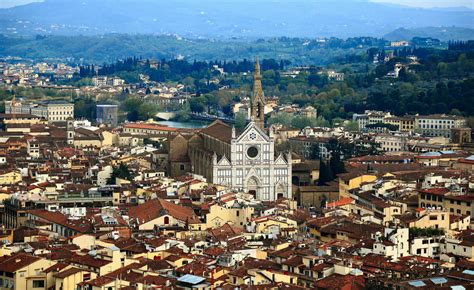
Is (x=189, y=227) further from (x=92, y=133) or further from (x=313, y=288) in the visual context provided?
(x=92, y=133)

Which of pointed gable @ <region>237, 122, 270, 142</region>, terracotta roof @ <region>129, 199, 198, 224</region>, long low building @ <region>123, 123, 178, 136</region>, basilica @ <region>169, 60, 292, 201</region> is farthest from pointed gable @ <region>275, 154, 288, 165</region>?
long low building @ <region>123, 123, 178, 136</region>

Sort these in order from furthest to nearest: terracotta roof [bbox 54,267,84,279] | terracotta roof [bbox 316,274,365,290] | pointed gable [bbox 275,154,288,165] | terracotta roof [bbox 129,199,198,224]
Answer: pointed gable [bbox 275,154,288,165] < terracotta roof [bbox 129,199,198,224] < terracotta roof [bbox 54,267,84,279] < terracotta roof [bbox 316,274,365,290]

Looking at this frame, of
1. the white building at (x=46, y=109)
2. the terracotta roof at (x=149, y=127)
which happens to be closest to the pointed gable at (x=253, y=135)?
the terracotta roof at (x=149, y=127)

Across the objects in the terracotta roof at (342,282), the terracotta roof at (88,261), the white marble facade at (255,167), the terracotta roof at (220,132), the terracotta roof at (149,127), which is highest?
the terracotta roof at (342,282)

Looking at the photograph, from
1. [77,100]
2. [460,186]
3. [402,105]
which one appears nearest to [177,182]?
[460,186]

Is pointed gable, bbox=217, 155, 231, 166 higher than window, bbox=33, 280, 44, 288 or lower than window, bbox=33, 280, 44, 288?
lower

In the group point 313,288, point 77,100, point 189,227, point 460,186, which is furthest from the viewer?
point 77,100

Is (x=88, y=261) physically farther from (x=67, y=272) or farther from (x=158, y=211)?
(x=158, y=211)

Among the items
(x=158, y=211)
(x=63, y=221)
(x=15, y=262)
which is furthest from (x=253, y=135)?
(x=15, y=262)

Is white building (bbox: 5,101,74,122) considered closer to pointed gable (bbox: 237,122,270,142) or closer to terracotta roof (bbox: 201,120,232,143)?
terracotta roof (bbox: 201,120,232,143)

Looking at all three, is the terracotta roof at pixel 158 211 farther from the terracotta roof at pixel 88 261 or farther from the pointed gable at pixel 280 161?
the pointed gable at pixel 280 161

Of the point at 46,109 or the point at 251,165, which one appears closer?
the point at 251,165
